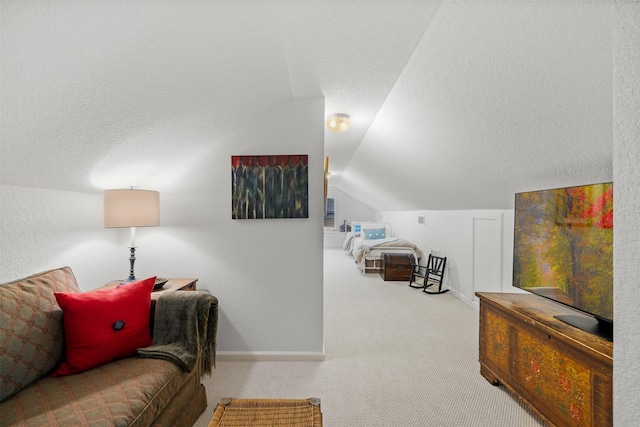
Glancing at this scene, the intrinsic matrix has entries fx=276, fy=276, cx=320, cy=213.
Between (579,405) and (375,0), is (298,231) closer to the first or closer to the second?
(375,0)

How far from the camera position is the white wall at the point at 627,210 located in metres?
0.52

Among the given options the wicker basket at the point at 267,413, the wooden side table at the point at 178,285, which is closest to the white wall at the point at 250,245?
the wooden side table at the point at 178,285

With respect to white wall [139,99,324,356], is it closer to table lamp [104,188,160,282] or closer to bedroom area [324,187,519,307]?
table lamp [104,188,160,282]

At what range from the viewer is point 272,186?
7.54 ft

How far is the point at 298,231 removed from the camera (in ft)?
7.61

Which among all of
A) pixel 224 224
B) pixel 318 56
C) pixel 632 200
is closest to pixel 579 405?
pixel 632 200

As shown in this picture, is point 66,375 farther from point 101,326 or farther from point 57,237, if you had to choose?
point 57,237

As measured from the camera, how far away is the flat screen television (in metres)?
1.35

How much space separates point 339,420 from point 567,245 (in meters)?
1.65

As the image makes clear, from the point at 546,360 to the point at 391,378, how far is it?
98 centimetres

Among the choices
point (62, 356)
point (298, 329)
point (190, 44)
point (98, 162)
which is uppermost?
point (190, 44)

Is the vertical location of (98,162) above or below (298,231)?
above

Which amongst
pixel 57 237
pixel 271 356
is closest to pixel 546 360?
pixel 271 356

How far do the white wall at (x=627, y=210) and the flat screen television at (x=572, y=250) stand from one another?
3.50 ft
